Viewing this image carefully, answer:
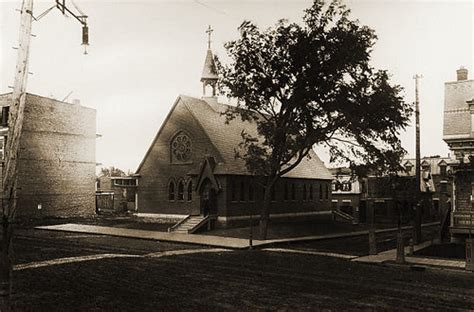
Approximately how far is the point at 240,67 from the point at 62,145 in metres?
24.8

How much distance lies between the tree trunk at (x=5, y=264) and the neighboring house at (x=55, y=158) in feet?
113

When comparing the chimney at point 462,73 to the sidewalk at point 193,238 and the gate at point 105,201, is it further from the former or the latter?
the gate at point 105,201

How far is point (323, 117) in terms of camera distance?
2662 centimetres

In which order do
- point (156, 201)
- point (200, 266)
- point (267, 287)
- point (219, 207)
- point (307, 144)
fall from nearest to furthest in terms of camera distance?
point (267, 287) < point (200, 266) < point (307, 144) < point (219, 207) < point (156, 201)

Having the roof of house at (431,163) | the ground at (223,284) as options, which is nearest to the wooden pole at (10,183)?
the ground at (223,284)

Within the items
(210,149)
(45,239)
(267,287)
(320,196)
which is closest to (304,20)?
(210,149)

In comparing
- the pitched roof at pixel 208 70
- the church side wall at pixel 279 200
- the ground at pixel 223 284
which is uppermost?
the pitched roof at pixel 208 70

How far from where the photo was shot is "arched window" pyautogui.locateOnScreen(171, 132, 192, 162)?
3465cm

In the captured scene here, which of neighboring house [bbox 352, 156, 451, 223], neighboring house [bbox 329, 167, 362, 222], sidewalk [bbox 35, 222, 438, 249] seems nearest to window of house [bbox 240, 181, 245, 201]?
sidewalk [bbox 35, 222, 438, 249]

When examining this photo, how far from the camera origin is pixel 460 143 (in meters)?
27.3

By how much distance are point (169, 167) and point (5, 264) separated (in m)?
27.3

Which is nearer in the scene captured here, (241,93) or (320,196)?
(241,93)

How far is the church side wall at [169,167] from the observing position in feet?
111

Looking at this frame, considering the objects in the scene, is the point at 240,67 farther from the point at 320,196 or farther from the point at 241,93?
the point at 320,196
